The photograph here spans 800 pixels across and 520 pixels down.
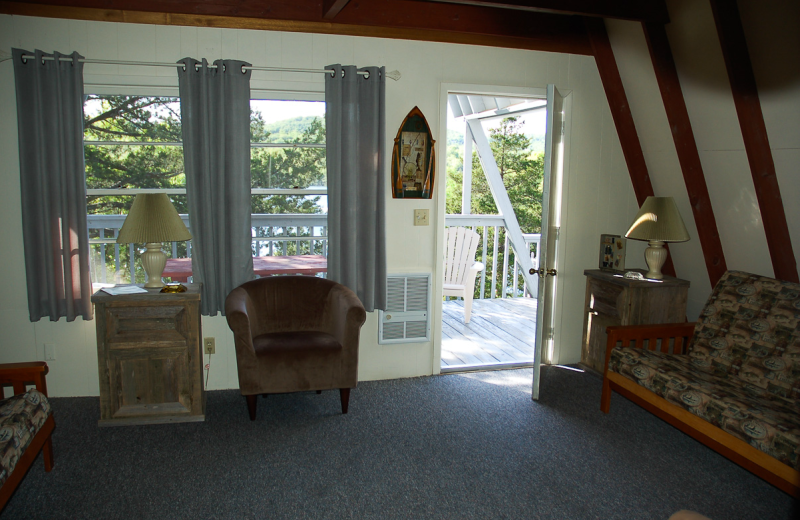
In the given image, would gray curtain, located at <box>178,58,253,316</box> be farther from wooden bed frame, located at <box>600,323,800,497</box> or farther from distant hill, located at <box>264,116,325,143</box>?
wooden bed frame, located at <box>600,323,800,497</box>

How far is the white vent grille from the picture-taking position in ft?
11.7

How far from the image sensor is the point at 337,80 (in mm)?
3201

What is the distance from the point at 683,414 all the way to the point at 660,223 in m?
1.34

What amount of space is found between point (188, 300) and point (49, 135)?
3.99 feet

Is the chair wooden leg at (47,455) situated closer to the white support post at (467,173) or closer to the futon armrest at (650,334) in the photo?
the futon armrest at (650,334)

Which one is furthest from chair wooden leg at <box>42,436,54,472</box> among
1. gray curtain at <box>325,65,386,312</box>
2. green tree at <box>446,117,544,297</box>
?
green tree at <box>446,117,544,297</box>

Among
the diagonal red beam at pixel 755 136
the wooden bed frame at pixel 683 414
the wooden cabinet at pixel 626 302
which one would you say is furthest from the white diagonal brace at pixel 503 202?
the diagonal red beam at pixel 755 136

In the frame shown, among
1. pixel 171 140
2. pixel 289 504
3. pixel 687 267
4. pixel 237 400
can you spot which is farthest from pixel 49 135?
pixel 687 267

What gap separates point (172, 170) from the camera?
3.31m

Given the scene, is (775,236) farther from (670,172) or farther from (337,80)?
(337,80)

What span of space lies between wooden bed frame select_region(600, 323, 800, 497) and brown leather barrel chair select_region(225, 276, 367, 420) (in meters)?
1.50

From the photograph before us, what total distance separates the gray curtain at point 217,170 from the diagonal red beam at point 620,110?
2298mm

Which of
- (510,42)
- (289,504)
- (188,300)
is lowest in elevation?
(289,504)

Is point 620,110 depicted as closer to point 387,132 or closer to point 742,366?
point 387,132
